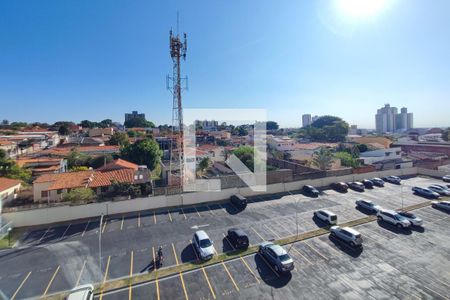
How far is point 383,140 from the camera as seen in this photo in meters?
64.3

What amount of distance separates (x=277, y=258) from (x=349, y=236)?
6518mm

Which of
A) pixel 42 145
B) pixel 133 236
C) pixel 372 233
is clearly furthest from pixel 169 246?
pixel 42 145

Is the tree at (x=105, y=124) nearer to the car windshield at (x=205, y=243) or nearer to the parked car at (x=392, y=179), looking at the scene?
the car windshield at (x=205, y=243)

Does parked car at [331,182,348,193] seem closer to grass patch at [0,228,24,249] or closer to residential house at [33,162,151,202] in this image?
residential house at [33,162,151,202]

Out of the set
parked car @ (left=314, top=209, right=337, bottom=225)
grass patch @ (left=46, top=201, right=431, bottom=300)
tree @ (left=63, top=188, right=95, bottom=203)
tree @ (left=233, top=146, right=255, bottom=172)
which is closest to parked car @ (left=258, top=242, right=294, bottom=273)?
grass patch @ (left=46, top=201, right=431, bottom=300)

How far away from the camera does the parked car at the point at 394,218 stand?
19156 millimetres

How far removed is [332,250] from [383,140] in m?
61.4

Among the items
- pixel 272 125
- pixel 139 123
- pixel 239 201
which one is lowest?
pixel 239 201

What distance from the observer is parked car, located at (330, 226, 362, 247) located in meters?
16.3

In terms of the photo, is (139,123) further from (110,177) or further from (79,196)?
(79,196)

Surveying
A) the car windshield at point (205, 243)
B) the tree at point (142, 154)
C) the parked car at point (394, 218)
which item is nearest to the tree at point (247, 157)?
the tree at point (142, 154)

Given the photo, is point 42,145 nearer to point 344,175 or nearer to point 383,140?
point 344,175

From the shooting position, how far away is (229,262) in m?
14.9

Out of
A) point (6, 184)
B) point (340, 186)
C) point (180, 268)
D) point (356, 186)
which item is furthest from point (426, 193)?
point (6, 184)
